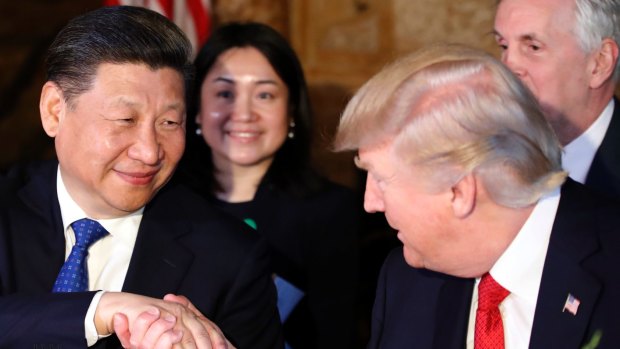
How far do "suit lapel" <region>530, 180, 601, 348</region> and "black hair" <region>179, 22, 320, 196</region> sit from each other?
1648mm

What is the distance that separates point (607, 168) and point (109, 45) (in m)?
1.34

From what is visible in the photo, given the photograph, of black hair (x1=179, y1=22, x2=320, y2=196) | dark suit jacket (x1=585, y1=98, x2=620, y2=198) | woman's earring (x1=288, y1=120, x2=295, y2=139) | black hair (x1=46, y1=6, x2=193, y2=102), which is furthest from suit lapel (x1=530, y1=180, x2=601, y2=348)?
woman's earring (x1=288, y1=120, x2=295, y2=139)

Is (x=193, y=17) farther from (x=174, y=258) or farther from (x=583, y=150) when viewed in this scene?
(x=174, y=258)

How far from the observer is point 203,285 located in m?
2.37

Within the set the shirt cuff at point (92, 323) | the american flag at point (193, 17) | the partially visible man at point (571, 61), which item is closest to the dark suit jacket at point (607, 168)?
the partially visible man at point (571, 61)

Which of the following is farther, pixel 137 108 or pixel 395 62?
pixel 137 108

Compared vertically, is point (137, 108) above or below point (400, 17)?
below

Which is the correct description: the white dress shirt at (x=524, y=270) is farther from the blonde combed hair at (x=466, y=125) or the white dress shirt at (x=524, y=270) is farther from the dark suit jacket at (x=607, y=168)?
the dark suit jacket at (x=607, y=168)

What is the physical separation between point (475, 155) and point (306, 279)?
1740mm

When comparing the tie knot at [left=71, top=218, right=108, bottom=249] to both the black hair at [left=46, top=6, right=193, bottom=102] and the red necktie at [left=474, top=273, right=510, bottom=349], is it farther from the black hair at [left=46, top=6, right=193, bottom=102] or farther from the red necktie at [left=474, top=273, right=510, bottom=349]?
the red necktie at [left=474, top=273, right=510, bottom=349]

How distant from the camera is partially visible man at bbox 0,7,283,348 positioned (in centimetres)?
227

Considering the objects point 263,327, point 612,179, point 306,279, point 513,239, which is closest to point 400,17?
point 306,279

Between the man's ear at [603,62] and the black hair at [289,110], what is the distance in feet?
3.60

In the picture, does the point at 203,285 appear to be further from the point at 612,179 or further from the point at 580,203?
the point at 612,179
